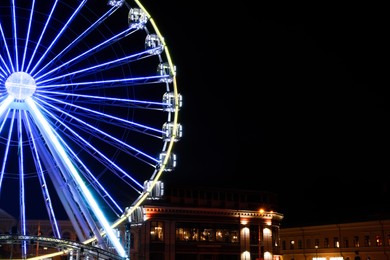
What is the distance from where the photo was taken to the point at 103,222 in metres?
29.7

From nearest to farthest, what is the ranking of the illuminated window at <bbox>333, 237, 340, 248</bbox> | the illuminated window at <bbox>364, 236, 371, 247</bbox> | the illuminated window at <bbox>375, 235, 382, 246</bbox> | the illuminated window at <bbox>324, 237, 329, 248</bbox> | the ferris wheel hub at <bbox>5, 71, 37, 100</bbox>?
the ferris wheel hub at <bbox>5, 71, 37, 100</bbox>, the illuminated window at <bbox>375, 235, 382, 246</bbox>, the illuminated window at <bbox>364, 236, 371, 247</bbox>, the illuminated window at <bbox>333, 237, 340, 248</bbox>, the illuminated window at <bbox>324, 237, 329, 248</bbox>

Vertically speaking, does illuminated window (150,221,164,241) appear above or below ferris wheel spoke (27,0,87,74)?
below

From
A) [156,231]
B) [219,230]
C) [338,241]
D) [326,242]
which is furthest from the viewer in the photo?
[326,242]

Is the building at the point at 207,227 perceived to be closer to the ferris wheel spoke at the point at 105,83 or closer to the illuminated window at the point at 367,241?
the illuminated window at the point at 367,241

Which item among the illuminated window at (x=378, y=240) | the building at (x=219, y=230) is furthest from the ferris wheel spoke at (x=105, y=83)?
the illuminated window at (x=378, y=240)

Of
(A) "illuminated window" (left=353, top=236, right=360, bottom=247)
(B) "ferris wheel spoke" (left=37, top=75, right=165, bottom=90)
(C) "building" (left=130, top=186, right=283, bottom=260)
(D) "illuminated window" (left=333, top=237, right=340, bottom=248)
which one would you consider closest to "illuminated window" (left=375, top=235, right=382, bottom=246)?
(A) "illuminated window" (left=353, top=236, right=360, bottom=247)

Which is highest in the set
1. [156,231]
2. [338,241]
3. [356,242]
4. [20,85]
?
[20,85]

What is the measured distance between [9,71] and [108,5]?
7.64 metres

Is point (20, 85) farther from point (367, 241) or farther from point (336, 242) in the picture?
point (336, 242)

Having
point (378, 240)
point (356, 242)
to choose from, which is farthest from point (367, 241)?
point (356, 242)

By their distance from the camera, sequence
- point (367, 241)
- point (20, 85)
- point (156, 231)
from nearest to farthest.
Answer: point (20, 85) → point (156, 231) → point (367, 241)

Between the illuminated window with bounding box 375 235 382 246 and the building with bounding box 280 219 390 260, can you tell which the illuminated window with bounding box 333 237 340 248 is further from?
the illuminated window with bounding box 375 235 382 246

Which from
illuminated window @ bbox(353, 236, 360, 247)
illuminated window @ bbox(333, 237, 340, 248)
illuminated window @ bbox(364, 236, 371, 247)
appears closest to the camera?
illuminated window @ bbox(364, 236, 371, 247)

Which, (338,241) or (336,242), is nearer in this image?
(338,241)
